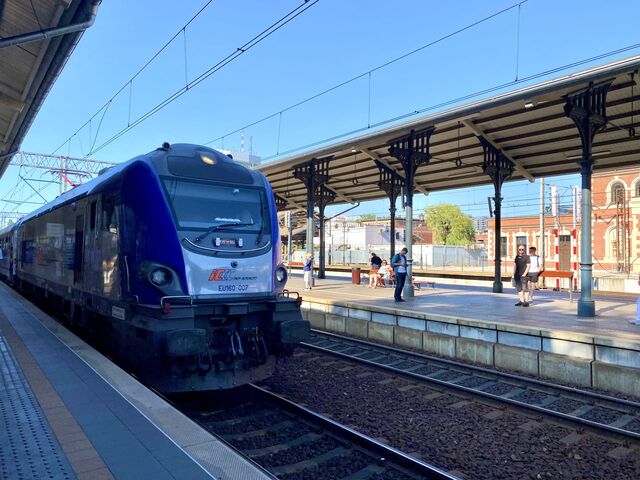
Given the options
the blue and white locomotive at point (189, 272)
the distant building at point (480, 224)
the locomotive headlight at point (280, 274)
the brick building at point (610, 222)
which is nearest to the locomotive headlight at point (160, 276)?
the blue and white locomotive at point (189, 272)

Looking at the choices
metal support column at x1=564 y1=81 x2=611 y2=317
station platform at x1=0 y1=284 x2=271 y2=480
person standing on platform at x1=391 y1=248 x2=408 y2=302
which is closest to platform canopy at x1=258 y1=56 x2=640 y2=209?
metal support column at x1=564 y1=81 x2=611 y2=317

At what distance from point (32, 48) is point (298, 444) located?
9.14 m

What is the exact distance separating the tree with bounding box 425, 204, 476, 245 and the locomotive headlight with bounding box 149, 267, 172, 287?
253 ft

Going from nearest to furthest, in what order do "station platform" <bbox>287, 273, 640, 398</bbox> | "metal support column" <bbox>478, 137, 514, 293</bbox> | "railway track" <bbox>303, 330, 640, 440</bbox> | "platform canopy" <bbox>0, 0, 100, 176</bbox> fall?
"railway track" <bbox>303, 330, 640, 440</bbox> < "platform canopy" <bbox>0, 0, 100, 176</bbox> < "station platform" <bbox>287, 273, 640, 398</bbox> < "metal support column" <bbox>478, 137, 514, 293</bbox>

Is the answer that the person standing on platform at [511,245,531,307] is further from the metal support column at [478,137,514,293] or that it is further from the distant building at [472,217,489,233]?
the distant building at [472,217,489,233]

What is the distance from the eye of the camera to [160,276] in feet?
20.0

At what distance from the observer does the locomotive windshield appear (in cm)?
650

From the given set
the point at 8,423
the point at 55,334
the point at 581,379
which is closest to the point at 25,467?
the point at 8,423

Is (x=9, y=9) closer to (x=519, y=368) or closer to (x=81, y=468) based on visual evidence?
(x=81, y=468)

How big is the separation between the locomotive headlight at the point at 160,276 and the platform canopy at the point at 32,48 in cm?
415

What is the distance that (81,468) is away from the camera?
353cm

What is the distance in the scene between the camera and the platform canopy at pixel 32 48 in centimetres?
744

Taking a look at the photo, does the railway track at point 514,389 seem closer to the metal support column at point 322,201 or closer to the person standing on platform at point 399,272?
the person standing on platform at point 399,272

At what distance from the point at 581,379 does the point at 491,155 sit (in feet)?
31.8
